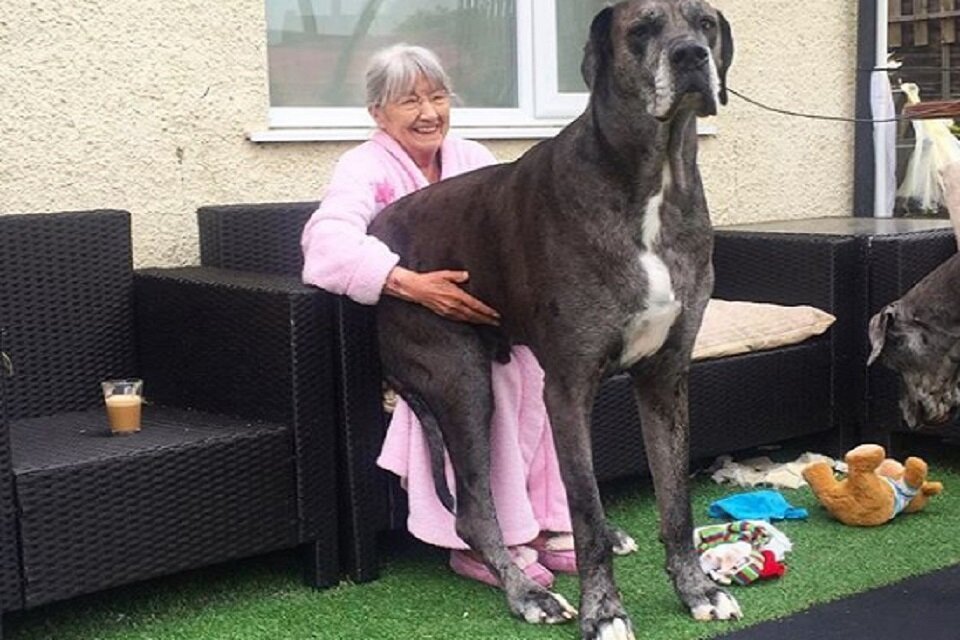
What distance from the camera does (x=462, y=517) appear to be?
3.82 meters

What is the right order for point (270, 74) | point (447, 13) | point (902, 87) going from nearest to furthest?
point (270, 74) → point (447, 13) → point (902, 87)

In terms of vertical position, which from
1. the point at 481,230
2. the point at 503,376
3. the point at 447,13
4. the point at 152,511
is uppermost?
the point at 447,13

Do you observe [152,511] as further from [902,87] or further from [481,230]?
[902,87]

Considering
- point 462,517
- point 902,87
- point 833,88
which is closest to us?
point 462,517

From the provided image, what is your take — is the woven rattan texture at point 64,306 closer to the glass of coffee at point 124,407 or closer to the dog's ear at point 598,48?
the glass of coffee at point 124,407

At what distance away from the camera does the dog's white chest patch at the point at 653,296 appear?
333 cm

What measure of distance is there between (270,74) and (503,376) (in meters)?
1.95

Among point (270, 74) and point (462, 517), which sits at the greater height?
point (270, 74)

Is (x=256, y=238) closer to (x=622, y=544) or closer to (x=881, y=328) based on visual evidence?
(x=622, y=544)

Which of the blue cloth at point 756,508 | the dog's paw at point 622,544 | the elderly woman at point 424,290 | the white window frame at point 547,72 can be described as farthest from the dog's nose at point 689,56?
the white window frame at point 547,72

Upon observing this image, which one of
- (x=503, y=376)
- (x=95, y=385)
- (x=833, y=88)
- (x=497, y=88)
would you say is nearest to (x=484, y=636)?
(x=503, y=376)

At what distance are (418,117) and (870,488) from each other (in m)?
1.83

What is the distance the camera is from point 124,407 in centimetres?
379

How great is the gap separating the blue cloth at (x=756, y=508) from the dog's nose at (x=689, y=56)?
195 centimetres
